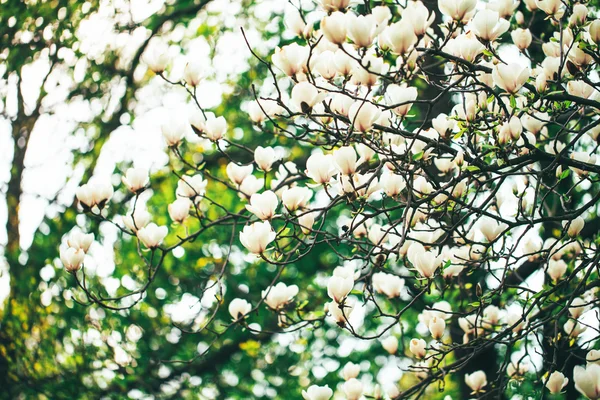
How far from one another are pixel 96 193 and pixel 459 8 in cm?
128

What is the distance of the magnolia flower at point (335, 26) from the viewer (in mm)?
1383

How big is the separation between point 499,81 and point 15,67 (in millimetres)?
3535

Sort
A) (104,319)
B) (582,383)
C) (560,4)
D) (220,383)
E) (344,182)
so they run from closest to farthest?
1. (582,383)
2. (344,182)
3. (560,4)
4. (104,319)
5. (220,383)

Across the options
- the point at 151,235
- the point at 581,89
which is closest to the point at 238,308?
the point at 151,235

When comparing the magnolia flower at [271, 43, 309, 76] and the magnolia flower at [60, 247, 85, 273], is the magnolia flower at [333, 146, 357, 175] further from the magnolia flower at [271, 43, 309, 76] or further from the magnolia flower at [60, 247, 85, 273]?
the magnolia flower at [60, 247, 85, 273]

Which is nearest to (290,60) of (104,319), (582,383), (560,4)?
(560,4)

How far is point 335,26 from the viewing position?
4.56 ft

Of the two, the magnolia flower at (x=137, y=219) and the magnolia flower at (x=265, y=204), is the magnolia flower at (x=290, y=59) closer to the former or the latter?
the magnolia flower at (x=265, y=204)

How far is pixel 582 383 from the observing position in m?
1.54

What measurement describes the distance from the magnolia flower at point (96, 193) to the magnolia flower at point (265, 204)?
56 cm

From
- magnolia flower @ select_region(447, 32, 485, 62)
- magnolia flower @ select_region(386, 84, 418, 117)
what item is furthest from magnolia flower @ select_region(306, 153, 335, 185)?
magnolia flower @ select_region(447, 32, 485, 62)

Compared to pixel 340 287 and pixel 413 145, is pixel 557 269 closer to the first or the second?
pixel 413 145

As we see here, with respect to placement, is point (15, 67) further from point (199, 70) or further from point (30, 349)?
point (199, 70)

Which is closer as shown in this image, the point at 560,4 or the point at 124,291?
the point at 560,4
